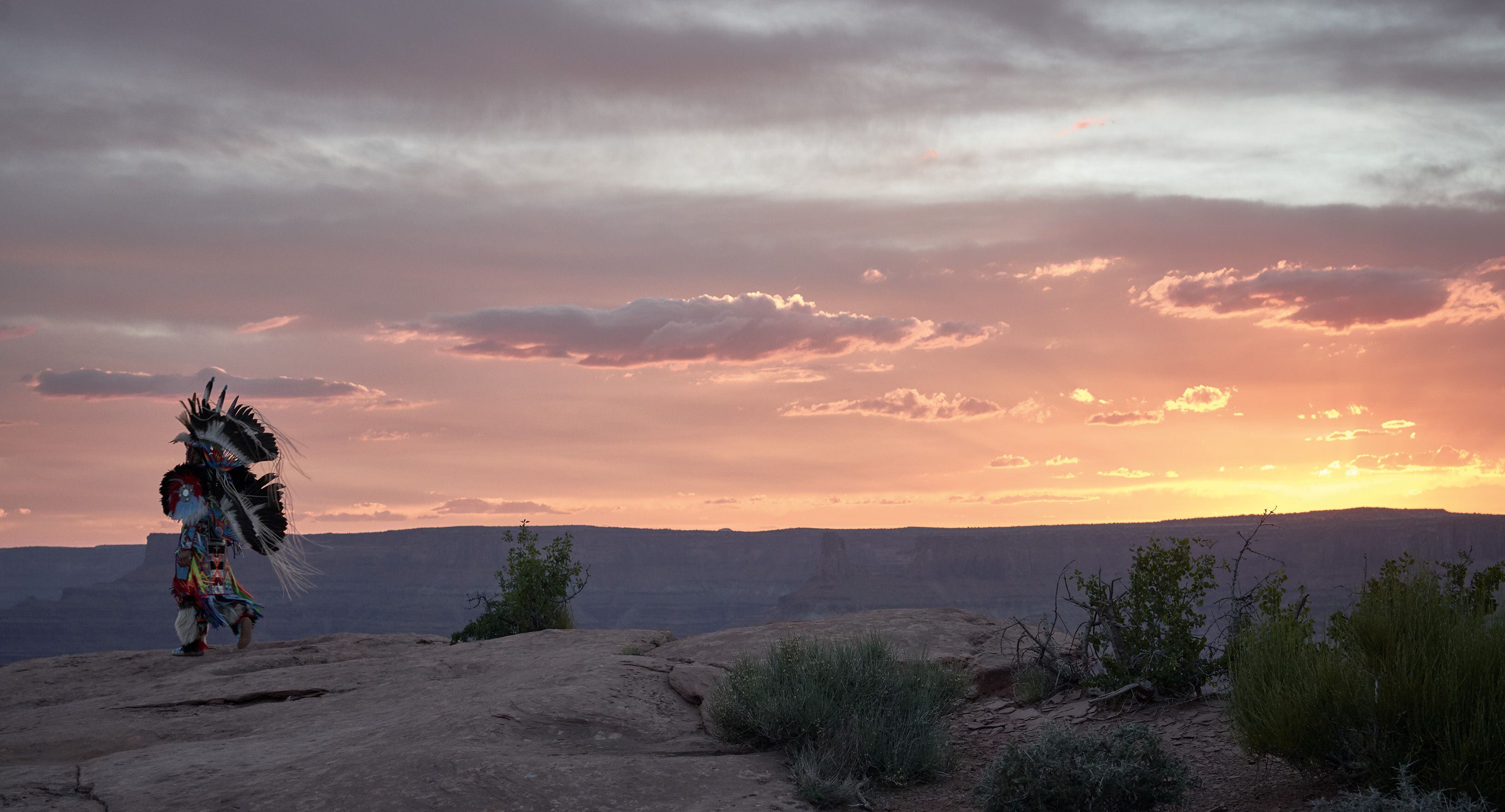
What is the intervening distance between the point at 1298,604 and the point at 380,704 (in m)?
9.34

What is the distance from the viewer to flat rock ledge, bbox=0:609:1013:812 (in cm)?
872

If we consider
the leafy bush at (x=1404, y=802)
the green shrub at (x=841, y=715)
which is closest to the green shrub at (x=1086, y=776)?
the green shrub at (x=841, y=715)

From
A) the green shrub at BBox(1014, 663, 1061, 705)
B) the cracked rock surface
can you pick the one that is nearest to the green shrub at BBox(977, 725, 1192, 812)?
the cracked rock surface

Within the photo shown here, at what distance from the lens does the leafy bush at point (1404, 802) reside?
7008 millimetres

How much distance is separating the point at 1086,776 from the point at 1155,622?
304 centimetres

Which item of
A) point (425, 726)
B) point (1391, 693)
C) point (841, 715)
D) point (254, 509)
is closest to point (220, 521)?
point (254, 509)

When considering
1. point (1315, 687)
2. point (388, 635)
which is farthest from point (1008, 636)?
point (388, 635)

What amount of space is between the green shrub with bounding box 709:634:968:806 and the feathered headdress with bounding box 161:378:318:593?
9042 millimetres

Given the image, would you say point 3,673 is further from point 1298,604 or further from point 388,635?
point 1298,604

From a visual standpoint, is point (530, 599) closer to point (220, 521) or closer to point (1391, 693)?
point (220, 521)

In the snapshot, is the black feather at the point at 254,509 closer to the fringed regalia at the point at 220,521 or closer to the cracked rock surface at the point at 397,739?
the fringed regalia at the point at 220,521

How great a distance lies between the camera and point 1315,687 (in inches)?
311

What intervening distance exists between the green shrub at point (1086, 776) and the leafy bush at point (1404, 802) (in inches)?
47.7

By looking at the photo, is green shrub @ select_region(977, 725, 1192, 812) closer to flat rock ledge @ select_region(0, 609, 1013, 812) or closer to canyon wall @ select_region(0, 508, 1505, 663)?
flat rock ledge @ select_region(0, 609, 1013, 812)
